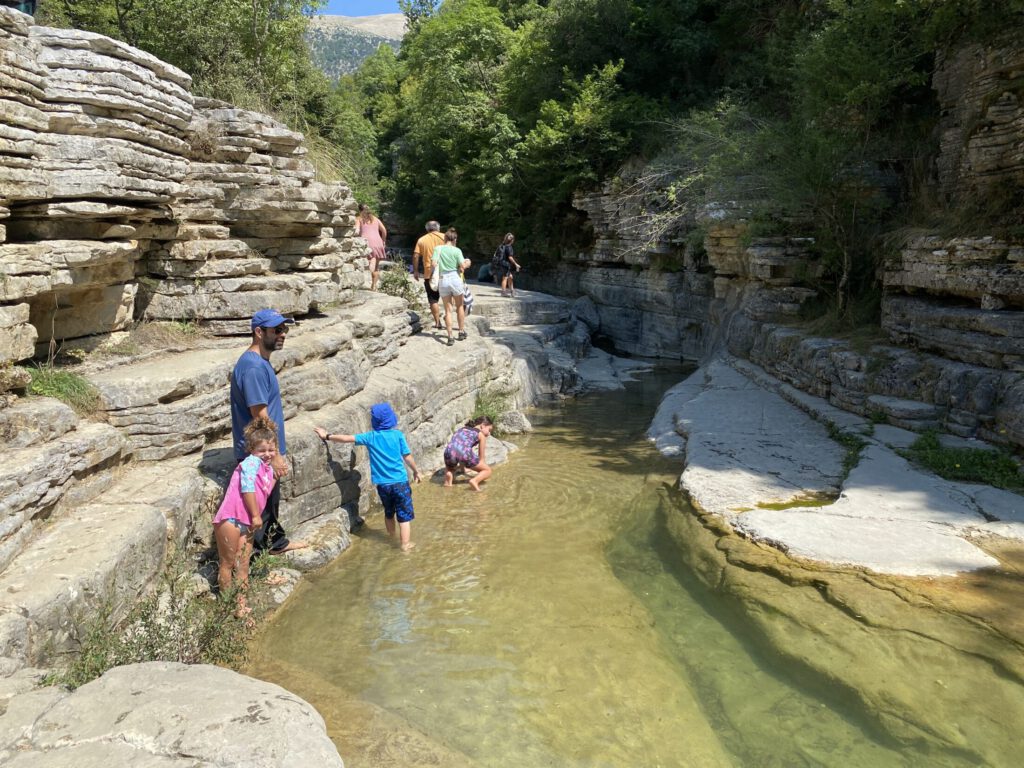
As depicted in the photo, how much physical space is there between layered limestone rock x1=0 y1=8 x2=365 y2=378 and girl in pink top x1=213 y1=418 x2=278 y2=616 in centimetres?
182

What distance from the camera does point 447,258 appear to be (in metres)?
10.4

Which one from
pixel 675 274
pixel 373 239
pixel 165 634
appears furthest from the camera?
pixel 675 274

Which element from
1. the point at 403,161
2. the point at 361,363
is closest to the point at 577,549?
the point at 361,363

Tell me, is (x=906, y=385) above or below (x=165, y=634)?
above

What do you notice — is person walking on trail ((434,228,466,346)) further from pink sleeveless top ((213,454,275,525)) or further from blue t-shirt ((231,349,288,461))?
pink sleeveless top ((213,454,275,525))

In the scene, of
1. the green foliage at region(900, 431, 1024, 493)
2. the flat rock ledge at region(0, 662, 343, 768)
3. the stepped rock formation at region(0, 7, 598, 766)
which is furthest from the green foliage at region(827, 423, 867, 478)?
the flat rock ledge at region(0, 662, 343, 768)

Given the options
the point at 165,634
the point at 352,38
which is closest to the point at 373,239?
the point at 165,634

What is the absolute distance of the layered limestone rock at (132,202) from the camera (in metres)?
5.21

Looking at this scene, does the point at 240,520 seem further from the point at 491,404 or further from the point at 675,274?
the point at 675,274

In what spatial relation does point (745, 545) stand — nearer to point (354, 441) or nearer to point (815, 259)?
point (354, 441)

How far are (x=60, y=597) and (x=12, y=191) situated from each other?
318 centimetres

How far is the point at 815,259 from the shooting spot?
11430mm

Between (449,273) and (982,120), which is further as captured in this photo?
(449,273)

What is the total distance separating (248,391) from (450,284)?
566 centimetres
